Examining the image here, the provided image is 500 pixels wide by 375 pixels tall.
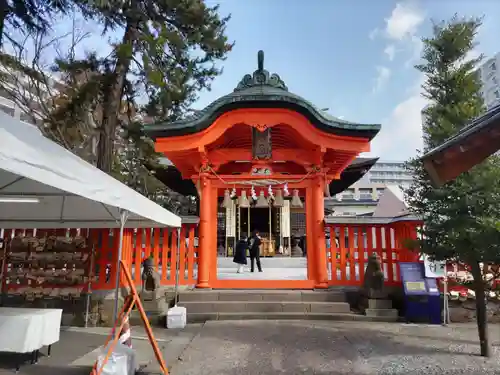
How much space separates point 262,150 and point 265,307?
11.3 ft

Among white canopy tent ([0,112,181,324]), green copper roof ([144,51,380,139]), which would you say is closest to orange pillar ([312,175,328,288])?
green copper roof ([144,51,380,139])

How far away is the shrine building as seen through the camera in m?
7.52

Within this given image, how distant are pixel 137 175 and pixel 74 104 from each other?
5729mm

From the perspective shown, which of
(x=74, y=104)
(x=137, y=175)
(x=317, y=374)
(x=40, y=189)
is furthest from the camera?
(x=137, y=175)

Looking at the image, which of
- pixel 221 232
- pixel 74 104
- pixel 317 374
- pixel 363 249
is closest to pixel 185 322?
pixel 317 374

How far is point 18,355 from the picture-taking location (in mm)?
4332

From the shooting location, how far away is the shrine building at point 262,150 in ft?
24.7

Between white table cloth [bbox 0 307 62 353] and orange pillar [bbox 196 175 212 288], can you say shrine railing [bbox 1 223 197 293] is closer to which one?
orange pillar [bbox 196 175 212 288]

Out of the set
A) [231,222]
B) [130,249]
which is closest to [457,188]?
[130,249]

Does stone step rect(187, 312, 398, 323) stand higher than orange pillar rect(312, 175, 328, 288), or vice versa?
orange pillar rect(312, 175, 328, 288)

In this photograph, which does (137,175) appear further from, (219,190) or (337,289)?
(337,289)

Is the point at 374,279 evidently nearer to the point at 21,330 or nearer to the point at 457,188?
the point at 457,188

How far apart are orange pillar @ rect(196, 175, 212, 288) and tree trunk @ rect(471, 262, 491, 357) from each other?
195 inches

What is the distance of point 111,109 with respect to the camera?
981 centimetres
